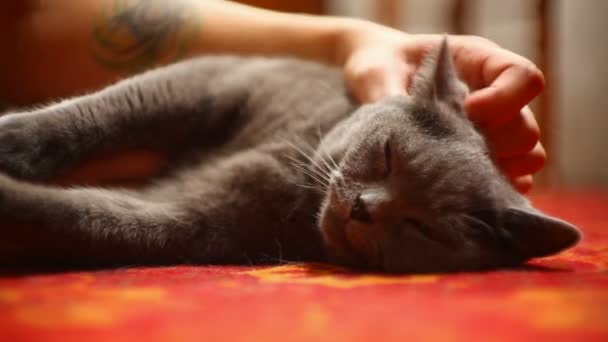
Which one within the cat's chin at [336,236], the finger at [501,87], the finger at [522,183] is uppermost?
the finger at [501,87]

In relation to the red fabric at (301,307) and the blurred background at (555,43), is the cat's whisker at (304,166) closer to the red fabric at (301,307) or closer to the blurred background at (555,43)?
the red fabric at (301,307)

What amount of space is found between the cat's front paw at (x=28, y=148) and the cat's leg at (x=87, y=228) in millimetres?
51

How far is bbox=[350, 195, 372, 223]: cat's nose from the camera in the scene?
95cm

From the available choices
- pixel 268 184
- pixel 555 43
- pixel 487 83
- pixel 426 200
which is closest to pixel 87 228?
pixel 268 184

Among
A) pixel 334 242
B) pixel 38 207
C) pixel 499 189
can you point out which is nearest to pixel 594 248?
pixel 499 189

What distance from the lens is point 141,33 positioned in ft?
5.06

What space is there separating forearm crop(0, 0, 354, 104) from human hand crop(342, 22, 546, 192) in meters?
0.32

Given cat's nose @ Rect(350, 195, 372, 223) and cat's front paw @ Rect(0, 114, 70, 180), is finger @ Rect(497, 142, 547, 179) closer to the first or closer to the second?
cat's nose @ Rect(350, 195, 372, 223)

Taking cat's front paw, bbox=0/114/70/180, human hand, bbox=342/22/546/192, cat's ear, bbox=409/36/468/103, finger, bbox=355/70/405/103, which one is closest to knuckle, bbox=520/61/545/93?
human hand, bbox=342/22/546/192

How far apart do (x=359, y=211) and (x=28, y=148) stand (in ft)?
2.01

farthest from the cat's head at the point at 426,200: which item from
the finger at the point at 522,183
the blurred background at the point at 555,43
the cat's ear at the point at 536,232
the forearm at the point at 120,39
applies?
the blurred background at the point at 555,43

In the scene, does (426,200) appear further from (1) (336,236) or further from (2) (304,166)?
(2) (304,166)

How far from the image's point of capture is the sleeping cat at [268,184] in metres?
0.96

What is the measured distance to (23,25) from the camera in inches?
58.4
